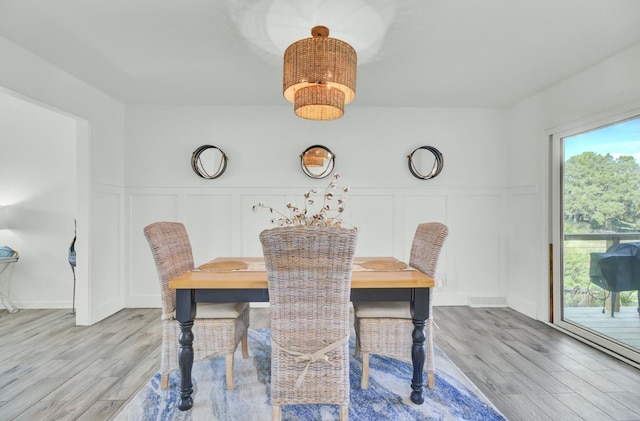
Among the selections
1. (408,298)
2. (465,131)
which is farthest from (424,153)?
(408,298)

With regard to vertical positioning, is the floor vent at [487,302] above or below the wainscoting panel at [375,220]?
below

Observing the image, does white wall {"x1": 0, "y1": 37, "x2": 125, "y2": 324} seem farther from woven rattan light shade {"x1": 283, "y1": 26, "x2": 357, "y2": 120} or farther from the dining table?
woven rattan light shade {"x1": 283, "y1": 26, "x2": 357, "y2": 120}

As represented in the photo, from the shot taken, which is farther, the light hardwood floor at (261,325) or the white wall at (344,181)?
the white wall at (344,181)

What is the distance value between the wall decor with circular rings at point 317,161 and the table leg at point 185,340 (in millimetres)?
2274

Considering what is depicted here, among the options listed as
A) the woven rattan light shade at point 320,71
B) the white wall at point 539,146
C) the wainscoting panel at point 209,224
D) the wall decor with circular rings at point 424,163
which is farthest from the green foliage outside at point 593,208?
the wainscoting panel at point 209,224

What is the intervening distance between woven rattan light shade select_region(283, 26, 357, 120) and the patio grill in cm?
261

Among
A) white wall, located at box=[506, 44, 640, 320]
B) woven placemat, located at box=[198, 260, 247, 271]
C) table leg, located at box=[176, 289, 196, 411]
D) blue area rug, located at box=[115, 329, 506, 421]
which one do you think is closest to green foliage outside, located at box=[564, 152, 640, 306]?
white wall, located at box=[506, 44, 640, 320]

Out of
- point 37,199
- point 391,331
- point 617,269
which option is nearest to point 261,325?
point 391,331

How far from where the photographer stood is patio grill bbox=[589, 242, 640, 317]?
2488 mm

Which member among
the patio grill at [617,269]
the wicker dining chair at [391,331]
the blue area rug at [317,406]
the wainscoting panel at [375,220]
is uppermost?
the wainscoting panel at [375,220]

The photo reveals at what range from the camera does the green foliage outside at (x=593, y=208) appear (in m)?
2.52

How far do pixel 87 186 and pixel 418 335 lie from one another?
3453 mm

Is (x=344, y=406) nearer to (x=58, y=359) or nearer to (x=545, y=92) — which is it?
(x=58, y=359)

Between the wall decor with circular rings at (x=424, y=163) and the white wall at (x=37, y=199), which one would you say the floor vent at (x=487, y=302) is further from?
the white wall at (x=37, y=199)
